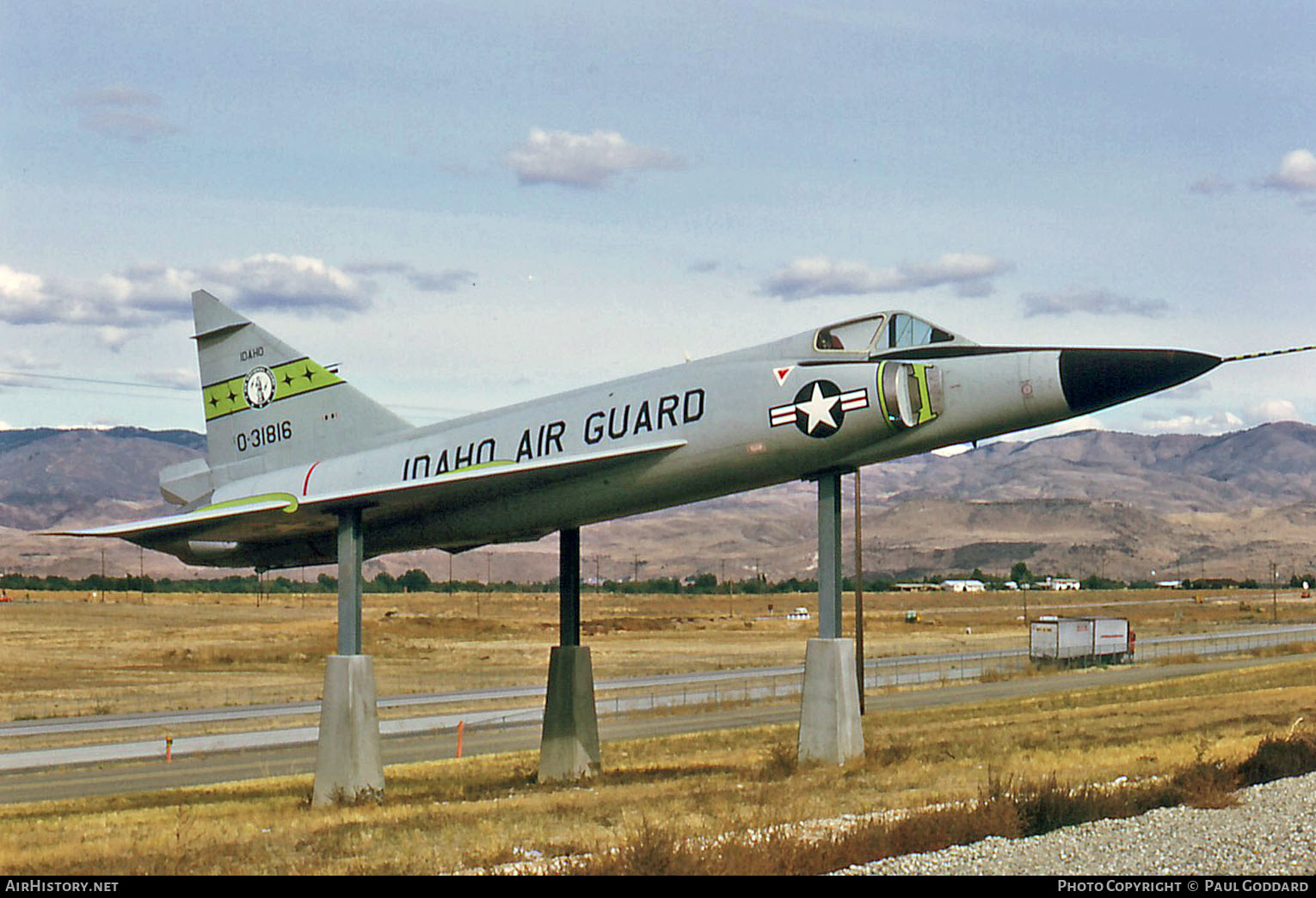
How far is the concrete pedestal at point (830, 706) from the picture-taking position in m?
20.2

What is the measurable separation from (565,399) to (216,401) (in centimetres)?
723

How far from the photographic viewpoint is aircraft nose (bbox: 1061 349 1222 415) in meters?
17.8

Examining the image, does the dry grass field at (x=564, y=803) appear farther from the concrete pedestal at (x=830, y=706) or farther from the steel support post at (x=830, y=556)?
the steel support post at (x=830, y=556)

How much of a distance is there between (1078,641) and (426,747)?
1630 inches

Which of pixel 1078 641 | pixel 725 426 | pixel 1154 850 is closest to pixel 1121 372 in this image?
pixel 725 426

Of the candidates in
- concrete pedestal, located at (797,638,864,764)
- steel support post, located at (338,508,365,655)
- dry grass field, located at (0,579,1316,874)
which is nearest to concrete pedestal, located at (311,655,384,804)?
steel support post, located at (338,508,365,655)

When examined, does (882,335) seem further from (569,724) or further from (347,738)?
(347,738)

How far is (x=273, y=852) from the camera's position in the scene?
1561cm

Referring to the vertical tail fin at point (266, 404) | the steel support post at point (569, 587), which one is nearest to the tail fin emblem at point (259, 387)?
the vertical tail fin at point (266, 404)

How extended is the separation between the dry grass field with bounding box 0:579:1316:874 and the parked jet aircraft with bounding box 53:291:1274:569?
426 cm

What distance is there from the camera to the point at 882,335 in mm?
19672

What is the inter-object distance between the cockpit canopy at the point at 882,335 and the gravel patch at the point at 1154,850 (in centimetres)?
720
